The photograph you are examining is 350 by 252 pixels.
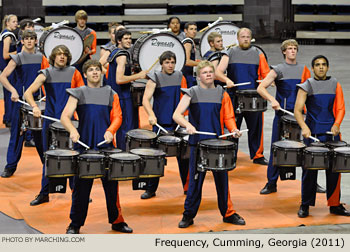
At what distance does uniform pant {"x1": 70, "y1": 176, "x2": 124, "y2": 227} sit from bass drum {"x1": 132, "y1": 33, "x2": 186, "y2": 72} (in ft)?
8.94

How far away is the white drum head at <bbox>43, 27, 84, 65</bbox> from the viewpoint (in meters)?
10.8

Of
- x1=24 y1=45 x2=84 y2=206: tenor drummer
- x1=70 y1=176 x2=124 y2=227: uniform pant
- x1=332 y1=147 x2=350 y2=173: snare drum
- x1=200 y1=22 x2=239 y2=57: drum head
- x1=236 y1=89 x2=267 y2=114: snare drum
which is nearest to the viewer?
x1=70 y1=176 x2=124 y2=227: uniform pant

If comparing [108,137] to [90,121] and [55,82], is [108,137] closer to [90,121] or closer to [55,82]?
[90,121]

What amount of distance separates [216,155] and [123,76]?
2.53m

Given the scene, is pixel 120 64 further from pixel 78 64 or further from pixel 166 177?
pixel 78 64

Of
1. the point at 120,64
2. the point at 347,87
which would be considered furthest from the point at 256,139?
the point at 347,87

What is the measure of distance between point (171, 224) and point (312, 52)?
47.0 feet

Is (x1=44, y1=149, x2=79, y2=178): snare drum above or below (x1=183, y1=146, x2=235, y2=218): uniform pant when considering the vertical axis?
above

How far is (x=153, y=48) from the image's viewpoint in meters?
9.19

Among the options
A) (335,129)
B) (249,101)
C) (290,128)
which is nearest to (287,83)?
(290,128)

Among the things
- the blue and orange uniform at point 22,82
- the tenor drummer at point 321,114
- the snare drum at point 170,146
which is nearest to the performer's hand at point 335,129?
the tenor drummer at point 321,114

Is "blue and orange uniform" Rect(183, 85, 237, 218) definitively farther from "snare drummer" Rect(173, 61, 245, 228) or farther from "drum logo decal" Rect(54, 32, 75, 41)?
"drum logo decal" Rect(54, 32, 75, 41)

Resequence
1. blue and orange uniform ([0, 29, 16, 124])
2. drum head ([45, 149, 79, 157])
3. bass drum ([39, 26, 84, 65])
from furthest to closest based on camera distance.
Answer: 1. blue and orange uniform ([0, 29, 16, 124])
2. bass drum ([39, 26, 84, 65])
3. drum head ([45, 149, 79, 157])

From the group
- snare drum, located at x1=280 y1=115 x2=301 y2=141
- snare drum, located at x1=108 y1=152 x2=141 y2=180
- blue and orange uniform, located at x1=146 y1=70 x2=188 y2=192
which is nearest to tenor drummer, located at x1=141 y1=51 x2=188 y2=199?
blue and orange uniform, located at x1=146 y1=70 x2=188 y2=192
